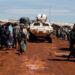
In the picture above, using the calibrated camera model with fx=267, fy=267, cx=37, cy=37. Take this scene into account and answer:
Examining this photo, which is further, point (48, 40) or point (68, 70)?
point (48, 40)


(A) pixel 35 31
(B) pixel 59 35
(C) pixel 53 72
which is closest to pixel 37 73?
(C) pixel 53 72

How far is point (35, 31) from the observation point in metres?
23.1

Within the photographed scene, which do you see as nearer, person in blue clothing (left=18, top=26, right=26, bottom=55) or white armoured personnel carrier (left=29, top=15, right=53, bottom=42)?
person in blue clothing (left=18, top=26, right=26, bottom=55)

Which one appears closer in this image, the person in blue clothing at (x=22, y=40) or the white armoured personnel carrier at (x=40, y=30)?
the person in blue clothing at (x=22, y=40)

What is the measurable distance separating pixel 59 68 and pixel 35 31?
525 inches

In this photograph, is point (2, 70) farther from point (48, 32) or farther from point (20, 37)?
point (48, 32)

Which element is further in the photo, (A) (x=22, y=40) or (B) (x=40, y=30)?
(B) (x=40, y=30)

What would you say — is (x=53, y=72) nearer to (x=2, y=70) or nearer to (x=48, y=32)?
(x=2, y=70)

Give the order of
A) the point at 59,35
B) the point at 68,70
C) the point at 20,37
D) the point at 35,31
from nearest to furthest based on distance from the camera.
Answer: the point at 68,70, the point at 20,37, the point at 35,31, the point at 59,35

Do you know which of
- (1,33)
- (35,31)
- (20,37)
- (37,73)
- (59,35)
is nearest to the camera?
(37,73)

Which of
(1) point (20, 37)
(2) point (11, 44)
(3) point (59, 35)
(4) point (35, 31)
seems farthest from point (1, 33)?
(3) point (59, 35)

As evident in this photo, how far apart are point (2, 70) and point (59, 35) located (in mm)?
25325

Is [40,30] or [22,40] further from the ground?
[40,30]

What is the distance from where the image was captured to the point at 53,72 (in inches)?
358
